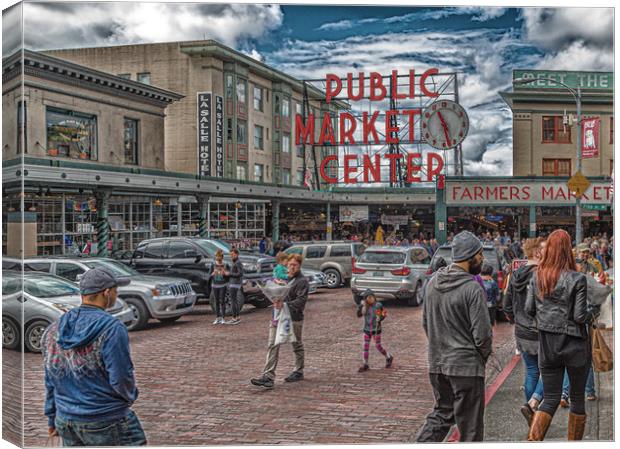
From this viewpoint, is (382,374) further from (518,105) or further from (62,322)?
(62,322)

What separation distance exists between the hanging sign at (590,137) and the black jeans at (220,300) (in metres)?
5.69

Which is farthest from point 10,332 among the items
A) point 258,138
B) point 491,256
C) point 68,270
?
point 491,256

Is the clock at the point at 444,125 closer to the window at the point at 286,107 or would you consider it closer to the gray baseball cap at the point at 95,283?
the window at the point at 286,107

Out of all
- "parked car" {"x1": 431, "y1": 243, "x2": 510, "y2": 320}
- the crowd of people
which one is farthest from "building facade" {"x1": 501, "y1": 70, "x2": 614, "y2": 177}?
"parked car" {"x1": 431, "y1": 243, "x2": 510, "y2": 320}

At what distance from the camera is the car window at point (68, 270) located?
7168 mm

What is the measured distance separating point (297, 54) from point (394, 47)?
1.07 meters

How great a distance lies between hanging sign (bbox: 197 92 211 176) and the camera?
325 inches

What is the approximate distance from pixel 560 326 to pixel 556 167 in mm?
3134

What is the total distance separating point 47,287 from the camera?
24.1ft

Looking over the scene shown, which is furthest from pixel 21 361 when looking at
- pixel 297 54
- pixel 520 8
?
pixel 520 8

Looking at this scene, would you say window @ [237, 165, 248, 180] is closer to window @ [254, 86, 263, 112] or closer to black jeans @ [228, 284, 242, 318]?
window @ [254, 86, 263, 112]

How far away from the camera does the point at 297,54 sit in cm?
770

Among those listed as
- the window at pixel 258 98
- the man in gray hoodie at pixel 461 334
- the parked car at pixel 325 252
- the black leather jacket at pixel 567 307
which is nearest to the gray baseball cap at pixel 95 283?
the man in gray hoodie at pixel 461 334

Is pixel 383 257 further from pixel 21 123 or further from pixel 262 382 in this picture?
pixel 21 123
